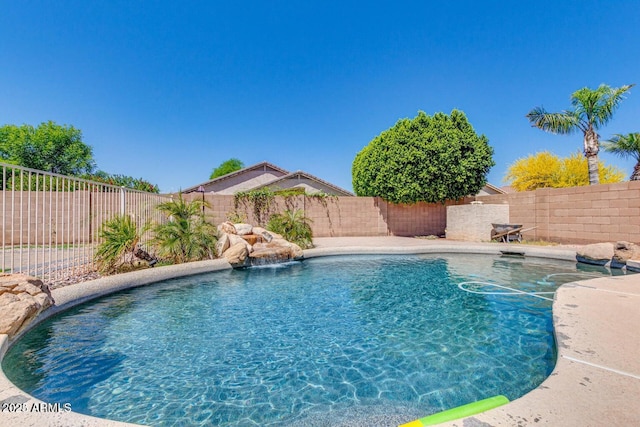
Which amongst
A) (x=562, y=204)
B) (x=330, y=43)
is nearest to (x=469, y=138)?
(x=562, y=204)

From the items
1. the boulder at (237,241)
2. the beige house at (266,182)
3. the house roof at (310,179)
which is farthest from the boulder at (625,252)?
the house roof at (310,179)

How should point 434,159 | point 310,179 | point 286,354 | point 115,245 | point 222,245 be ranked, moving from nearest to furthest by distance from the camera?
point 286,354, point 115,245, point 222,245, point 434,159, point 310,179

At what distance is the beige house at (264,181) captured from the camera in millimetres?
20259

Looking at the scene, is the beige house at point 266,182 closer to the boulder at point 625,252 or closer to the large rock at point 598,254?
the large rock at point 598,254

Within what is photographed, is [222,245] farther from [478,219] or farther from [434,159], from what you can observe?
[478,219]

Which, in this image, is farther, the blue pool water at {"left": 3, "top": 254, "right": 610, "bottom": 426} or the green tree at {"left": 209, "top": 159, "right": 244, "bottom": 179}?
the green tree at {"left": 209, "top": 159, "right": 244, "bottom": 179}

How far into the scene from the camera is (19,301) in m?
2.97

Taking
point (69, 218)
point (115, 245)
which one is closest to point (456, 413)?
point (115, 245)

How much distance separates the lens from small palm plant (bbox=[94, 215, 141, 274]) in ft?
18.1

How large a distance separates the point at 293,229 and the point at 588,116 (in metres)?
14.2

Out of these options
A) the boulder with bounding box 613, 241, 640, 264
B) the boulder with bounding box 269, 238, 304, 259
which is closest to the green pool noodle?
the boulder with bounding box 269, 238, 304, 259

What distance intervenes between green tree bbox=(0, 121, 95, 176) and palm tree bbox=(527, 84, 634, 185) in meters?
33.9

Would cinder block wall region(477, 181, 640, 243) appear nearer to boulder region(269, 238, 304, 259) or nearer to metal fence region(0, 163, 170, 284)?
boulder region(269, 238, 304, 259)

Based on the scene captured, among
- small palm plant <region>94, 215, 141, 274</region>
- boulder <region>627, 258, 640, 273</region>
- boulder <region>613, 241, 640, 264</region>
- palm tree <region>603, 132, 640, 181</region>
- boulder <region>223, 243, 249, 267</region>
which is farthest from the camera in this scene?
palm tree <region>603, 132, 640, 181</region>
